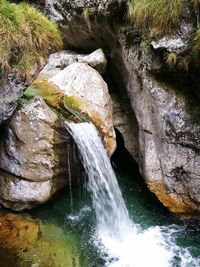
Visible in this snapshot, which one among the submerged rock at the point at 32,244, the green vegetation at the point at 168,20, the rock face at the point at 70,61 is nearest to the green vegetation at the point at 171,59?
the green vegetation at the point at 168,20

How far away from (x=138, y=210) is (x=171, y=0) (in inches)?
162

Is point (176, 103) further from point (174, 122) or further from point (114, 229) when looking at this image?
point (114, 229)

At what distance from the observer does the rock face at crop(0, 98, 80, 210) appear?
6391 millimetres

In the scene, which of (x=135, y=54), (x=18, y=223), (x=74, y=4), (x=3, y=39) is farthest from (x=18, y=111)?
(x=74, y=4)

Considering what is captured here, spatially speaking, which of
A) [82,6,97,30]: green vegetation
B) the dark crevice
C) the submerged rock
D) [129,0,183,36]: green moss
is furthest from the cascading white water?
[82,6,97,30]: green vegetation

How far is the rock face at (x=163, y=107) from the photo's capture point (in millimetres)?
6430

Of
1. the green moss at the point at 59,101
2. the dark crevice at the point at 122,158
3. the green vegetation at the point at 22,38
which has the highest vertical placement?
the green vegetation at the point at 22,38

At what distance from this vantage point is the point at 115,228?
659 cm

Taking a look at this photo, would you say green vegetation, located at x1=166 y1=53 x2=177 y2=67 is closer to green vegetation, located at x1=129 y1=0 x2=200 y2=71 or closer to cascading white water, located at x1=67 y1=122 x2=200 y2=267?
green vegetation, located at x1=129 y1=0 x2=200 y2=71

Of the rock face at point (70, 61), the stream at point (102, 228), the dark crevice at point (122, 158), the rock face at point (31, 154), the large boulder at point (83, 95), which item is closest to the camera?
the stream at point (102, 228)

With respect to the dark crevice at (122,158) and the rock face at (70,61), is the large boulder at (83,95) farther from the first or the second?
the dark crevice at (122,158)

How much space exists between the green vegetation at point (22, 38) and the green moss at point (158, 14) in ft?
5.60

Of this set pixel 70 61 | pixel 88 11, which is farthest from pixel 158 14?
pixel 70 61

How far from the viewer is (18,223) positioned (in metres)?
6.38
